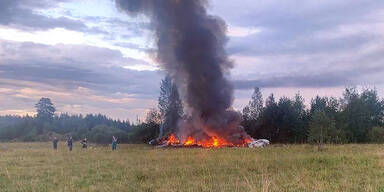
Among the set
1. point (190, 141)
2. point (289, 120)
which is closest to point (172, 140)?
point (190, 141)

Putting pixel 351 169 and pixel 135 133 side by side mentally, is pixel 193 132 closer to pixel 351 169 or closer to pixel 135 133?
pixel 135 133

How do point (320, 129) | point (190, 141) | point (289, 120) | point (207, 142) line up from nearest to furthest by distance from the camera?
point (320, 129) → point (207, 142) → point (190, 141) → point (289, 120)

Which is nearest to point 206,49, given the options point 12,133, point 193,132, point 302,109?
point 193,132

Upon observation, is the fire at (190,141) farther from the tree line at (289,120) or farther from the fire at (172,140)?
the tree line at (289,120)

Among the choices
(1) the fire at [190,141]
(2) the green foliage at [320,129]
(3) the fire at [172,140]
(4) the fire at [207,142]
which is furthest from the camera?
(3) the fire at [172,140]

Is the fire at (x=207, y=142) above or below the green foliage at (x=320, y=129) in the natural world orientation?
below

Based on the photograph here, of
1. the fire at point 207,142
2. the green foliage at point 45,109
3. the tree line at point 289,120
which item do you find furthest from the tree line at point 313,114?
the green foliage at point 45,109

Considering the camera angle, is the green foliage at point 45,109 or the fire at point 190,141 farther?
the green foliage at point 45,109

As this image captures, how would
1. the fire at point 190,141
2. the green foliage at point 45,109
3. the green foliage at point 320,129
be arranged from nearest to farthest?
the green foliage at point 320,129, the fire at point 190,141, the green foliage at point 45,109

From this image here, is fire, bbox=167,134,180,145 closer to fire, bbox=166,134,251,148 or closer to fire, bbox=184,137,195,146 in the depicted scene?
fire, bbox=166,134,251,148

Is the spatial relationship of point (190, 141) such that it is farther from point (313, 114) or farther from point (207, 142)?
point (313, 114)

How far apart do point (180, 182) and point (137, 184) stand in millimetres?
1681

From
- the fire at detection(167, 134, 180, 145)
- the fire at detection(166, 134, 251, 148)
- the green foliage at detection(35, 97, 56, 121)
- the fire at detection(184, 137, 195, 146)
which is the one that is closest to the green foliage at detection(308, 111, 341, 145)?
the fire at detection(166, 134, 251, 148)

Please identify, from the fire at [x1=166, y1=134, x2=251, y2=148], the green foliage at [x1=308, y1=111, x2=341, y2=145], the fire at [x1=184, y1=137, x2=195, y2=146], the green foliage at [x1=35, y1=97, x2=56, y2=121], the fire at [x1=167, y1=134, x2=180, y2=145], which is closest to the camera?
the green foliage at [x1=308, y1=111, x2=341, y2=145]
